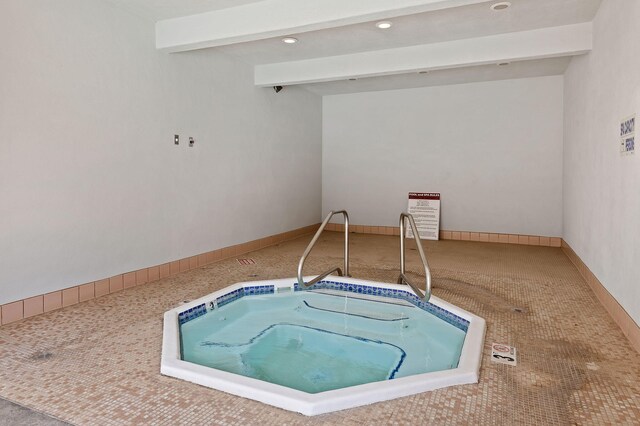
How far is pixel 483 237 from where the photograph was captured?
273 inches

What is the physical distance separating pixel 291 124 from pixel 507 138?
360 cm

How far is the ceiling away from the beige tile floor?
2.46 meters

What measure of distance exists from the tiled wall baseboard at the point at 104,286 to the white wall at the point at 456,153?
295cm

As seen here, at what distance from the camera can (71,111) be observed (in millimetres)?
3328

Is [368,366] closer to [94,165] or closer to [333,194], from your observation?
[94,165]

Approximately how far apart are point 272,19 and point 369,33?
128cm

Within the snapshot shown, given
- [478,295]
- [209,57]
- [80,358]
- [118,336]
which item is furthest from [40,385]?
[209,57]

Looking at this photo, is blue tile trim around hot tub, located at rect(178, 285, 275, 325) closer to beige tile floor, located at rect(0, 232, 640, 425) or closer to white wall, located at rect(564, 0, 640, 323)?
beige tile floor, located at rect(0, 232, 640, 425)

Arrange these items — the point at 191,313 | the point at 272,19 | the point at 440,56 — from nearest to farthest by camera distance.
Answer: the point at 191,313
the point at 272,19
the point at 440,56

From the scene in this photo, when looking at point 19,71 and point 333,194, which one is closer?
point 19,71

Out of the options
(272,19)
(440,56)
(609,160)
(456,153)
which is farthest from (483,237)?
(272,19)

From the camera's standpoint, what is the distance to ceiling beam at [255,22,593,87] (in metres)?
4.25

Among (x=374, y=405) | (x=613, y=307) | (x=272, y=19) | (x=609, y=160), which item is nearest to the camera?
(x=374, y=405)

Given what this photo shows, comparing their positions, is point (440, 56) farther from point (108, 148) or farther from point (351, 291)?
point (108, 148)
